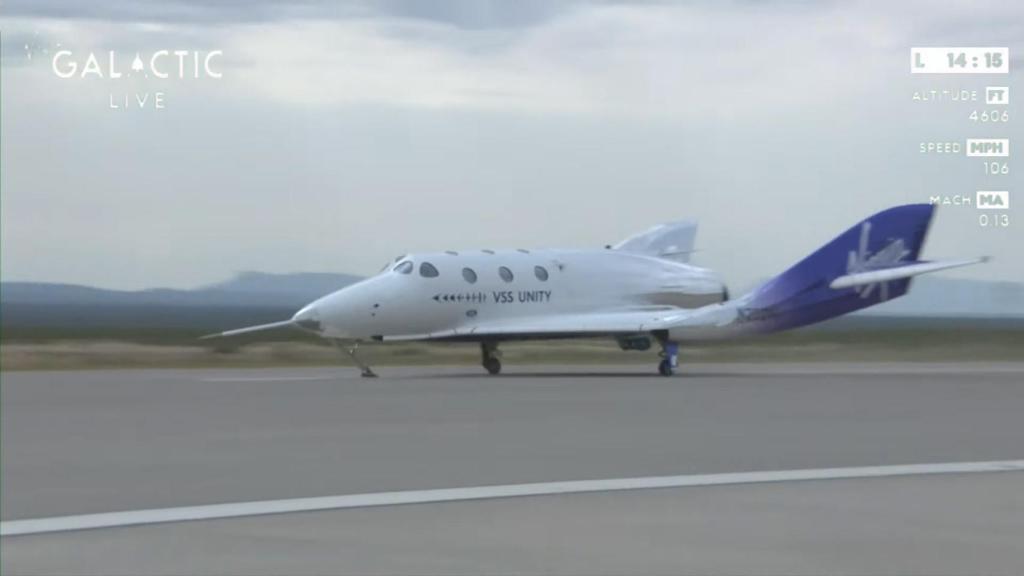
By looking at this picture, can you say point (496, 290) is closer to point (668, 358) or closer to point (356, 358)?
point (356, 358)

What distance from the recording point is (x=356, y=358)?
32750 millimetres

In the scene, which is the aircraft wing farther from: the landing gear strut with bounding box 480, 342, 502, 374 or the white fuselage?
the landing gear strut with bounding box 480, 342, 502, 374

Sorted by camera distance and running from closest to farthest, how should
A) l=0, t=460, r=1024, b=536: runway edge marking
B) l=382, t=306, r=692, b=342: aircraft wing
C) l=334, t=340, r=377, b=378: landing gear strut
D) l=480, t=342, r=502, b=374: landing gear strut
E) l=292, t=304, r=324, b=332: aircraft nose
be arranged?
l=0, t=460, r=1024, b=536: runway edge marking → l=334, t=340, r=377, b=378: landing gear strut → l=292, t=304, r=324, b=332: aircraft nose → l=382, t=306, r=692, b=342: aircraft wing → l=480, t=342, r=502, b=374: landing gear strut

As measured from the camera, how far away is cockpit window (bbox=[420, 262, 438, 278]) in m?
33.8

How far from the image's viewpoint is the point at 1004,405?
853 inches

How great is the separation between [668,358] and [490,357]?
365 cm

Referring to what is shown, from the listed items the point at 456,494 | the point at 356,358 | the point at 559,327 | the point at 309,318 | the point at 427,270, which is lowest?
the point at 456,494

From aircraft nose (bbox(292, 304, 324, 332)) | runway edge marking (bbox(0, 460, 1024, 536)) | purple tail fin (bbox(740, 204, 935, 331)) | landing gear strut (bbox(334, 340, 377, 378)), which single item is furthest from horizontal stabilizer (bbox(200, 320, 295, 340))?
runway edge marking (bbox(0, 460, 1024, 536))

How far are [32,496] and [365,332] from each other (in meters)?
22.7

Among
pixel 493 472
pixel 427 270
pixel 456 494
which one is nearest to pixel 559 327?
pixel 427 270

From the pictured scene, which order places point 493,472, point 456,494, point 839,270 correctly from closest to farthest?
point 456,494 → point 493,472 → point 839,270

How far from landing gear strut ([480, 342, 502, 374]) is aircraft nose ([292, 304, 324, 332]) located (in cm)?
341

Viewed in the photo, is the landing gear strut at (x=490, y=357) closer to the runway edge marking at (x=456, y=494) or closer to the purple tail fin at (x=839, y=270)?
the purple tail fin at (x=839, y=270)

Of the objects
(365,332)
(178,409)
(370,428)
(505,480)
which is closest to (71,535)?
(505,480)
